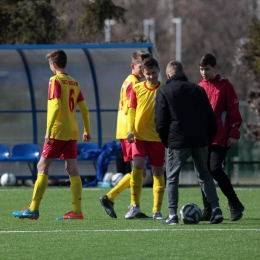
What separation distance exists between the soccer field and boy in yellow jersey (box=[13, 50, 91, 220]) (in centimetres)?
34

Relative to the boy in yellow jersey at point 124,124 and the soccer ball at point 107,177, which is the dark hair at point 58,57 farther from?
the soccer ball at point 107,177

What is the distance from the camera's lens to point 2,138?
20.9 metres

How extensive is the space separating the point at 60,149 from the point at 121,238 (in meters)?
2.19

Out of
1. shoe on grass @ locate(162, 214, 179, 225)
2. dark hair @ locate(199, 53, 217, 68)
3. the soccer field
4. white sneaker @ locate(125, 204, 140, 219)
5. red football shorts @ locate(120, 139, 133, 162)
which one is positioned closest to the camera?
the soccer field

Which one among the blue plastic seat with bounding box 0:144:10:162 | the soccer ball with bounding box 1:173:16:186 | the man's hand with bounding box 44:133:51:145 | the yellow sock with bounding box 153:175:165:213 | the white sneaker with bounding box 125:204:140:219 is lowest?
the soccer ball with bounding box 1:173:16:186

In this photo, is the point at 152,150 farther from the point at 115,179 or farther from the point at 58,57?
the point at 115,179

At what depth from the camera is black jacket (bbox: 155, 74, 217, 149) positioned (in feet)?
32.2

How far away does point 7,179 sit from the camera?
19141 mm

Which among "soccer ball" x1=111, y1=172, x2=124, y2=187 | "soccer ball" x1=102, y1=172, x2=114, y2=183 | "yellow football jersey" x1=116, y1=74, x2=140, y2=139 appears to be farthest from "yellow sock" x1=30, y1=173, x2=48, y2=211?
"soccer ball" x1=102, y1=172, x2=114, y2=183

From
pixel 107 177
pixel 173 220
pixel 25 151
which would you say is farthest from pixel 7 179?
pixel 173 220

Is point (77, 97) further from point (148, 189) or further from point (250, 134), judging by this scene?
point (250, 134)

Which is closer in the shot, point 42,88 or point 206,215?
point 206,215

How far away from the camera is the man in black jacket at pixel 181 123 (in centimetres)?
983

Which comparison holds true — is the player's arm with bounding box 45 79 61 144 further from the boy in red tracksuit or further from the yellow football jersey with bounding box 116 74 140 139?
the boy in red tracksuit
